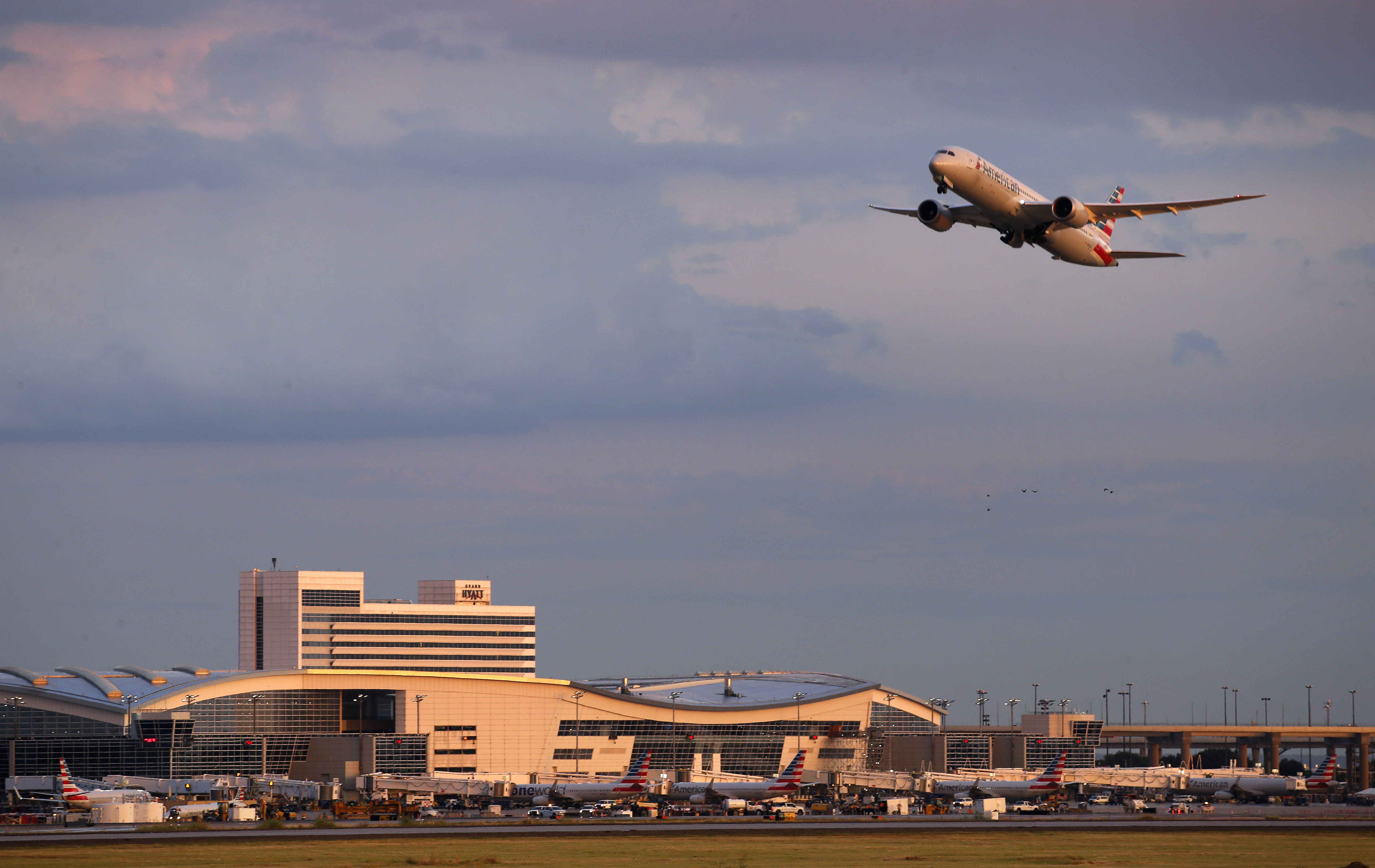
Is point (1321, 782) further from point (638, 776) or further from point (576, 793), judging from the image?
point (576, 793)

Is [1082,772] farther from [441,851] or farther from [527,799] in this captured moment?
[441,851]

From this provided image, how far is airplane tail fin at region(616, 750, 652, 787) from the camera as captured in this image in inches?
6024

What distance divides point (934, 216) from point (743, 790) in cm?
8865

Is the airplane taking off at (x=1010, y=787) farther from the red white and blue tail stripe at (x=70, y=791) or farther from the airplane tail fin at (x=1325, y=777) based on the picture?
the red white and blue tail stripe at (x=70, y=791)

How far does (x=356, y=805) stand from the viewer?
13288cm

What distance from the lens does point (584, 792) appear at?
15325cm

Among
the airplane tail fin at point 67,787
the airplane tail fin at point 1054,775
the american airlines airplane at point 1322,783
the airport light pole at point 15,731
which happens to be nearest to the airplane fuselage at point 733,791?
the airplane tail fin at point 1054,775

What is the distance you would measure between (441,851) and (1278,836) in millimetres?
51755

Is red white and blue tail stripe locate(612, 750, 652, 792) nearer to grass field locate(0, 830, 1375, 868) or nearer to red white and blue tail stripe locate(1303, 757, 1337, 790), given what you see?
grass field locate(0, 830, 1375, 868)

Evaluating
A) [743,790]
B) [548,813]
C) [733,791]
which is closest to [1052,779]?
[743,790]

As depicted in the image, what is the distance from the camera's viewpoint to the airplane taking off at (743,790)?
152250 millimetres

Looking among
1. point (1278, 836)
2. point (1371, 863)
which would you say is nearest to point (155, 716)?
point (1278, 836)

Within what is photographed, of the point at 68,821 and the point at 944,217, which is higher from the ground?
the point at 944,217

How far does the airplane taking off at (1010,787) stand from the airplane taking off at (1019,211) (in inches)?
3263
